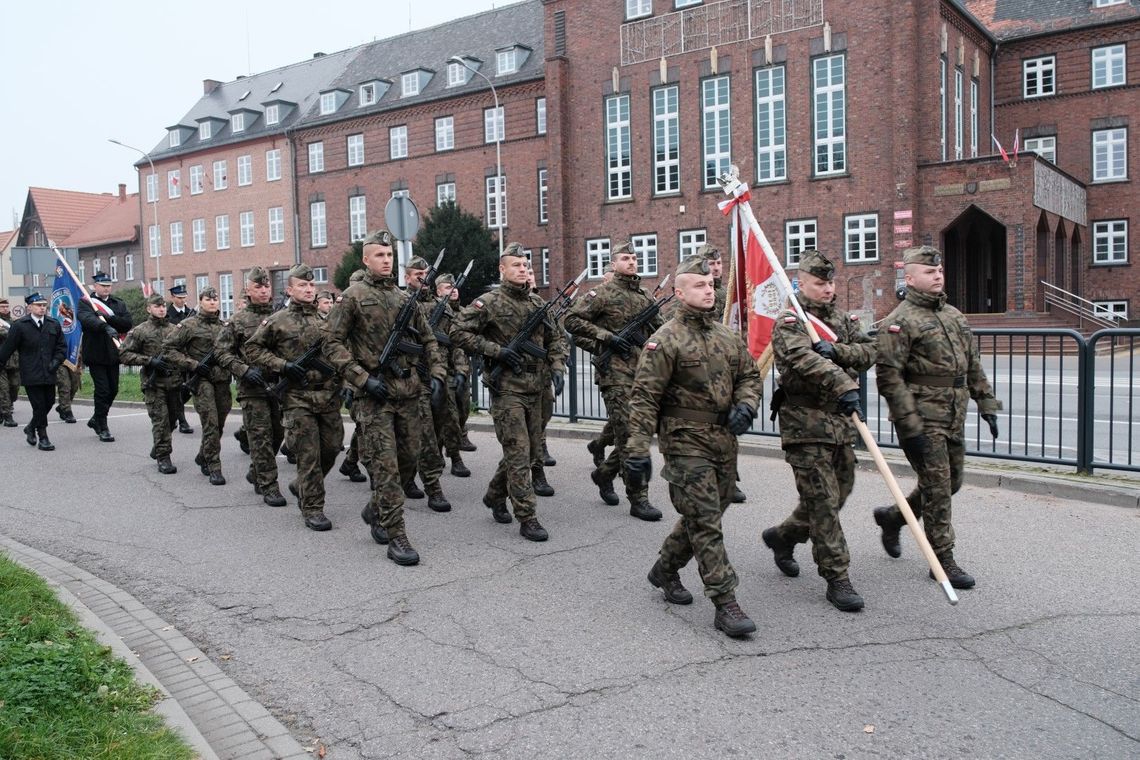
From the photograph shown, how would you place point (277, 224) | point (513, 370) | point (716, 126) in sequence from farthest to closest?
point (277, 224) → point (716, 126) → point (513, 370)

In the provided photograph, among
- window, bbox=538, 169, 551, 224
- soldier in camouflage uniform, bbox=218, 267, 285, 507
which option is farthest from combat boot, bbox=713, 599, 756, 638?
window, bbox=538, 169, 551, 224

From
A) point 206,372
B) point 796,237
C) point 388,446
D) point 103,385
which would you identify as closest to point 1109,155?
point 796,237

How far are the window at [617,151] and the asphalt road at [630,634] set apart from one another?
29.6m

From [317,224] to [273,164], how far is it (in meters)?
4.93

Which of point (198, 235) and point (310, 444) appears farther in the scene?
point (198, 235)

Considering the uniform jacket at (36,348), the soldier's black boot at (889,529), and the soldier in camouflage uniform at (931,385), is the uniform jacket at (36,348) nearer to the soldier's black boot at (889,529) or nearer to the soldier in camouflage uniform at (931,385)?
the soldier's black boot at (889,529)

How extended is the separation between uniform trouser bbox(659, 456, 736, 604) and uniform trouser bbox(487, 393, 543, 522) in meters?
2.12

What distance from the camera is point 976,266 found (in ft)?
114

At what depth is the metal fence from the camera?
27.0 feet

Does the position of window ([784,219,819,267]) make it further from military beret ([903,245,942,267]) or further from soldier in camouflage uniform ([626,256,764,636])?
soldier in camouflage uniform ([626,256,764,636])

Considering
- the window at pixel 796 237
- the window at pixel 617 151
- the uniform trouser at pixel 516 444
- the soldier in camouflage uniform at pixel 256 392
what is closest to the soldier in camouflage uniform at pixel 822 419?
the uniform trouser at pixel 516 444

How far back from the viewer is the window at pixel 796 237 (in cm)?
3278

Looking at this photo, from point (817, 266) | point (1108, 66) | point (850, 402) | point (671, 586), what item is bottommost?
point (671, 586)

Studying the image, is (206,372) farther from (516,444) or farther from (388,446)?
(516,444)
